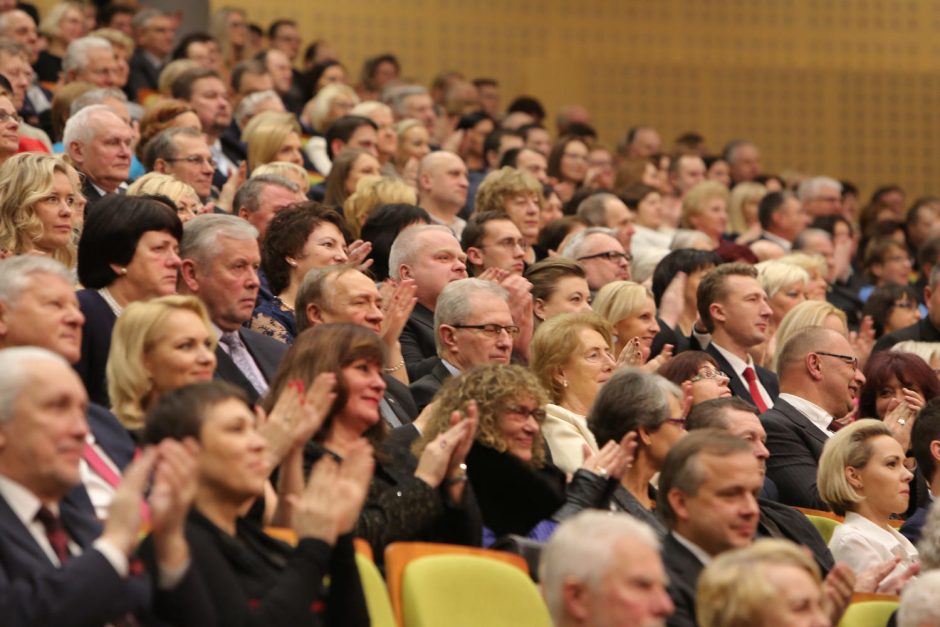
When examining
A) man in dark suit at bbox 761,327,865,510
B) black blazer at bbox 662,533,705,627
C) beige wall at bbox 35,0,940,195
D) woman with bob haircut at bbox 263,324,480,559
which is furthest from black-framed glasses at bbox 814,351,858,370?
beige wall at bbox 35,0,940,195

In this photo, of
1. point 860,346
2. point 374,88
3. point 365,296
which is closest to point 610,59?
point 374,88

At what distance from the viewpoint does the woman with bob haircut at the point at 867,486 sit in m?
4.60

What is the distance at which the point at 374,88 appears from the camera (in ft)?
35.1

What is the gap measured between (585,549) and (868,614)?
3.86 ft

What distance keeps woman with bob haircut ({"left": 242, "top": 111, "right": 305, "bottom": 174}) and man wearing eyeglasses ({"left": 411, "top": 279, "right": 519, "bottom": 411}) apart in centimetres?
236

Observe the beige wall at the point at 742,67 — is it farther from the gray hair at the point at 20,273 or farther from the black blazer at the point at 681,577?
the black blazer at the point at 681,577

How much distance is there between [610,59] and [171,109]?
6.51 m

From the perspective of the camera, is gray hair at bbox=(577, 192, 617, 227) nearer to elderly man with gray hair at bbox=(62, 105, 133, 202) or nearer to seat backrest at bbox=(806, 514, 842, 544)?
elderly man with gray hair at bbox=(62, 105, 133, 202)

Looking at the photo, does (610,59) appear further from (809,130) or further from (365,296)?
(365,296)

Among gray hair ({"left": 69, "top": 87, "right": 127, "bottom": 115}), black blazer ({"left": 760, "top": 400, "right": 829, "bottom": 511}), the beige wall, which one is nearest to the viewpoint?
black blazer ({"left": 760, "top": 400, "right": 829, "bottom": 511})

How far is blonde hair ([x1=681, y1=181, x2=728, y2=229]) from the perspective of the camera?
8.63m

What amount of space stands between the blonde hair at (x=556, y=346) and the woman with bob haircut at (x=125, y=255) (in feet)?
3.60

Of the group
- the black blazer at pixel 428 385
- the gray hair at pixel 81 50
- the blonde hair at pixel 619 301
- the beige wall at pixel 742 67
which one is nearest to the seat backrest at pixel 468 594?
the black blazer at pixel 428 385

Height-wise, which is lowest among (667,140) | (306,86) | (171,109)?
(667,140)
